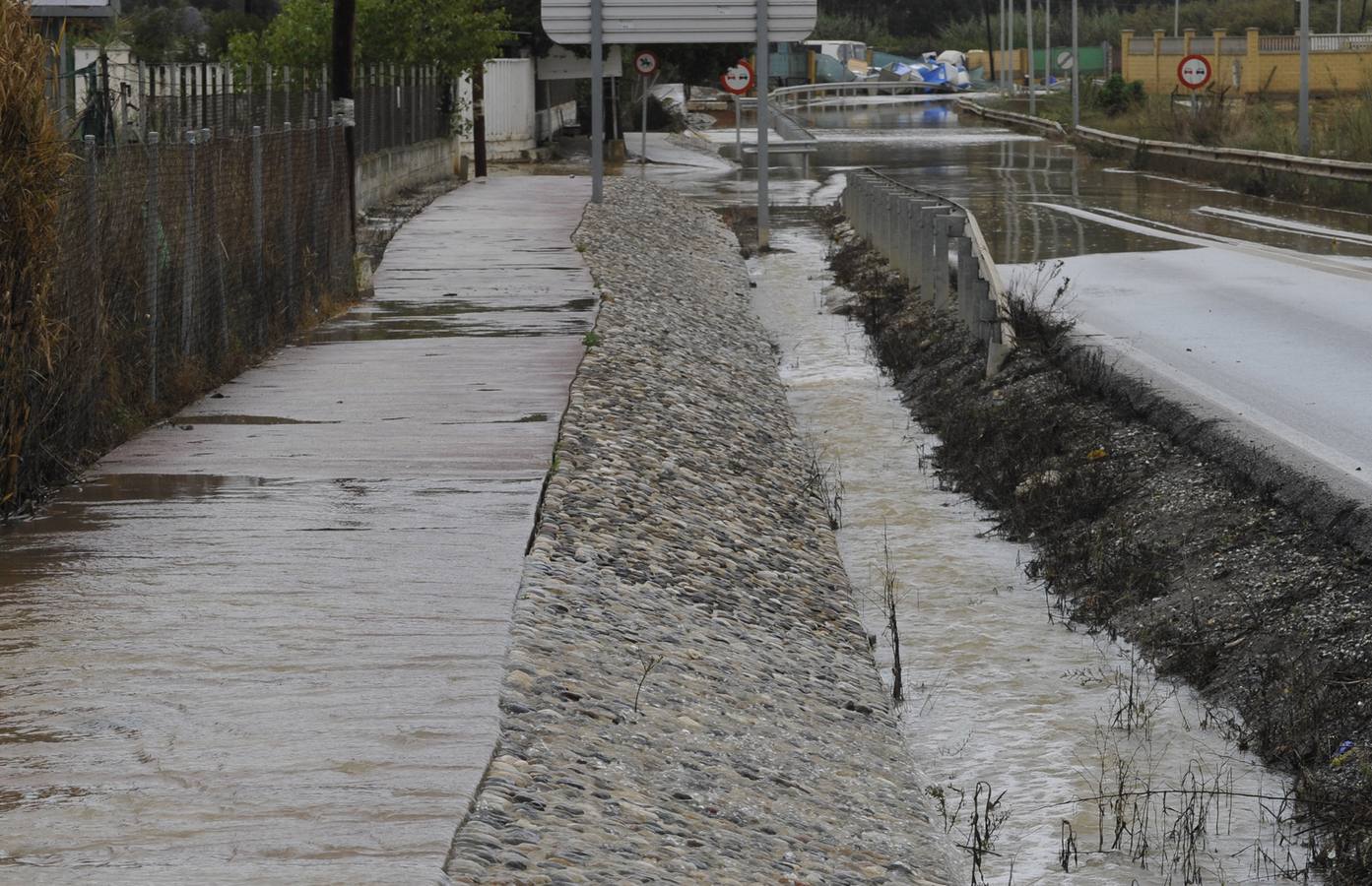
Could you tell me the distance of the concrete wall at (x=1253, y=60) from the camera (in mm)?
59406

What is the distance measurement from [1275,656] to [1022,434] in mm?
4992

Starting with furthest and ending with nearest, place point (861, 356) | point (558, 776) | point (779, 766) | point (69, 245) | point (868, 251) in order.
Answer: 1. point (868, 251)
2. point (861, 356)
3. point (69, 245)
4. point (779, 766)
5. point (558, 776)

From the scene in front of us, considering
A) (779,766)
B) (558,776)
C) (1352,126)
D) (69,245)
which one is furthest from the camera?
(1352,126)

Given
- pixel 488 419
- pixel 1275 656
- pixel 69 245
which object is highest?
pixel 69 245

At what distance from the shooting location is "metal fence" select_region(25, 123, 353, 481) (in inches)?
356

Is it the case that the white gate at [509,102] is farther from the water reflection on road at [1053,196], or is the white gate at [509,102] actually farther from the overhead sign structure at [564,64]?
the water reflection on road at [1053,196]

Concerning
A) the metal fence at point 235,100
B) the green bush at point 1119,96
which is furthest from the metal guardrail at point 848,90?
the metal fence at point 235,100

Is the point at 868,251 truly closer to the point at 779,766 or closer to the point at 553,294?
the point at 553,294

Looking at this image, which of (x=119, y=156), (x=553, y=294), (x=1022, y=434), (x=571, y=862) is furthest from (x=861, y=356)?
(x=571, y=862)

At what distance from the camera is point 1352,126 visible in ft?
102

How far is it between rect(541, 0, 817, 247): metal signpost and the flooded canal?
1369 cm

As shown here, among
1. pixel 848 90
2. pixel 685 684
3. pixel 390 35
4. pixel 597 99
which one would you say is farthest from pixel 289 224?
pixel 848 90

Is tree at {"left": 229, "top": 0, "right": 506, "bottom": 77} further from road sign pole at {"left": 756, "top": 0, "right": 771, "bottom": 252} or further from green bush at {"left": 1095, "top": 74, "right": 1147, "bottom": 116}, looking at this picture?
green bush at {"left": 1095, "top": 74, "right": 1147, "bottom": 116}

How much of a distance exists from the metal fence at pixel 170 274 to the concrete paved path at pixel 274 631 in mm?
308
